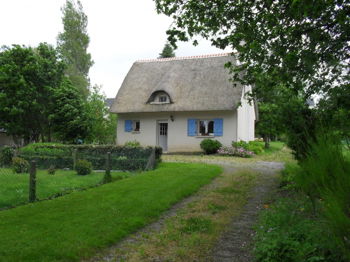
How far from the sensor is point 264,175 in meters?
11.1

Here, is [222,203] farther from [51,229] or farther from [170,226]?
[51,229]

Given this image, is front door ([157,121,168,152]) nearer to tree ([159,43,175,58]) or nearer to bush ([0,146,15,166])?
bush ([0,146,15,166])

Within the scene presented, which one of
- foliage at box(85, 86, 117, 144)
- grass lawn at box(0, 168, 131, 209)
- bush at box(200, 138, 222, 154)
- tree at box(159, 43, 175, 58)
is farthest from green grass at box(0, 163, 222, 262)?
tree at box(159, 43, 175, 58)

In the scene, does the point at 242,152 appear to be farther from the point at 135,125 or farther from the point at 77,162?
the point at 77,162

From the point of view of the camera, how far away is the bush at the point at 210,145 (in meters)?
18.9

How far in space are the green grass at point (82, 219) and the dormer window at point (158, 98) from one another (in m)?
12.3

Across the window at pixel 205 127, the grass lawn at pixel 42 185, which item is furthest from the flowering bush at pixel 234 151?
the grass lawn at pixel 42 185

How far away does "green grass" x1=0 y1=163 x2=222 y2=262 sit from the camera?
4.28 metres

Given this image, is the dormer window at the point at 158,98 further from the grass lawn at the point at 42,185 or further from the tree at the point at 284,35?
the tree at the point at 284,35

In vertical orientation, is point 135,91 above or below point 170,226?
above

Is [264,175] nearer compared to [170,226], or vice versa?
[170,226]

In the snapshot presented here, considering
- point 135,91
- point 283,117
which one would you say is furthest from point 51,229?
point 135,91

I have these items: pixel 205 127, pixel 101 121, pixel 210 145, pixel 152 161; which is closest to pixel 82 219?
pixel 152 161

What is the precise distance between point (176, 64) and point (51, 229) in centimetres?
1932
